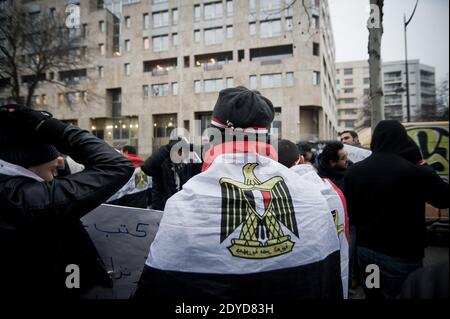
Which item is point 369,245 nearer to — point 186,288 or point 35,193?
point 186,288

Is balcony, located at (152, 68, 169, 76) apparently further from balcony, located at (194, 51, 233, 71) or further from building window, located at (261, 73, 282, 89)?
building window, located at (261, 73, 282, 89)

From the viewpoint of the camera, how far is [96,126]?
38875mm

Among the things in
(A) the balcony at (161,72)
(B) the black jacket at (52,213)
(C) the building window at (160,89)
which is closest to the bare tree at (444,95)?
(B) the black jacket at (52,213)

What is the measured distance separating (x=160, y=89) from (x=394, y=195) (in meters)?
35.4

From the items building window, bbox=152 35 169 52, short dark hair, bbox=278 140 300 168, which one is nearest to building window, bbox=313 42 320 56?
building window, bbox=152 35 169 52

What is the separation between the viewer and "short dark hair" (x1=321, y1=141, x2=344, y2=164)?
12.3 feet

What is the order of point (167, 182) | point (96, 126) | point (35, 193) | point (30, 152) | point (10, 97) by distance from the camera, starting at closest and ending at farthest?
point (35, 193) → point (30, 152) → point (10, 97) → point (167, 182) → point (96, 126)

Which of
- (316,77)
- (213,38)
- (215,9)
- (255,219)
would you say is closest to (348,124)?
(316,77)

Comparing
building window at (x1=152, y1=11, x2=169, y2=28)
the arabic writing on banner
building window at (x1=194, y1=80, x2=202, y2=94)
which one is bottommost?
the arabic writing on banner

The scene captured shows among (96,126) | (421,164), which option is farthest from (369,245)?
(96,126)

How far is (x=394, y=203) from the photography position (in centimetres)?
221

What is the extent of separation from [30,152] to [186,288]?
94cm

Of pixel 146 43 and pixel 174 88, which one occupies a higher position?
pixel 146 43

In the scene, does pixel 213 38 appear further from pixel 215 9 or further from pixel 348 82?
pixel 348 82
